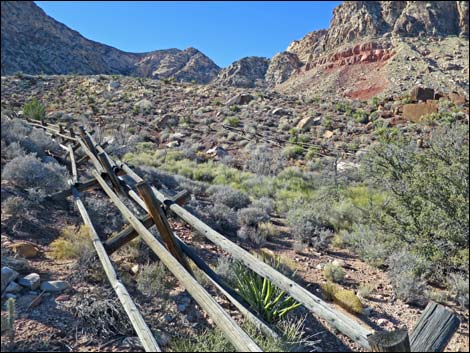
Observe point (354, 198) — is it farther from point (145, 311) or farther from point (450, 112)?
point (450, 112)

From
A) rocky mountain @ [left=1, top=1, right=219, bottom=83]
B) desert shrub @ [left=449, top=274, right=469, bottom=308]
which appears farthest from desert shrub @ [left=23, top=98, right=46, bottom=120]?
rocky mountain @ [left=1, top=1, right=219, bottom=83]

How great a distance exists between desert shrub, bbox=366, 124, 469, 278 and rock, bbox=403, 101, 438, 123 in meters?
15.9

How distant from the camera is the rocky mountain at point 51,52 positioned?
52.8m

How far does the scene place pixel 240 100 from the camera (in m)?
26.9

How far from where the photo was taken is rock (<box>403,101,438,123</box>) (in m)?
20.9

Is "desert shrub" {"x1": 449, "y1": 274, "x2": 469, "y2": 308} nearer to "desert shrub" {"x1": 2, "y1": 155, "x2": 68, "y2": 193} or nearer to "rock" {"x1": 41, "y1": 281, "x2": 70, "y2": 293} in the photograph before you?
"rock" {"x1": 41, "y1": 281, "x2": 70, "y2": 293}

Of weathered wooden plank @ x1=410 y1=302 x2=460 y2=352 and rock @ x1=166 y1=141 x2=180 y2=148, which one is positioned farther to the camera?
rock @ x1=166 y1=141 x2=180 y2=148

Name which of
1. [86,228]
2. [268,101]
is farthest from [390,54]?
[86,228]

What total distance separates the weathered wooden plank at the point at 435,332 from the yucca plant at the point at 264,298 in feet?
5.15

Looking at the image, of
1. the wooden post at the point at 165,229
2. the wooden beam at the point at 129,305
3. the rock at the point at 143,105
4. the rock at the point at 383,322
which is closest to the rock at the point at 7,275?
the wooden beam at the point at 129,305

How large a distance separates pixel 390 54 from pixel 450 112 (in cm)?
4666

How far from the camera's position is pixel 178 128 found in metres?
20.0

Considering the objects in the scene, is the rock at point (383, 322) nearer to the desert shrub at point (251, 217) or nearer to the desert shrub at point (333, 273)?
the desert shrub at point (333, 273)

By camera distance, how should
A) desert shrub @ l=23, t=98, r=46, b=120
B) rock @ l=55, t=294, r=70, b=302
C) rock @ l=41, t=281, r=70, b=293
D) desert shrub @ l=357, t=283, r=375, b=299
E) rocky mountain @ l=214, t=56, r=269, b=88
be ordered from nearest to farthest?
rock @ l=55, t=294, r=70, b=302, rock @ l=41, t=281, r=70, b=293, desert shrub @ l=357, t=283, r=375, b=299, desert shrub @ l=23, t=98, r=46, b=120, rocky mountain @ l=214, t=56, r=269, b=88
